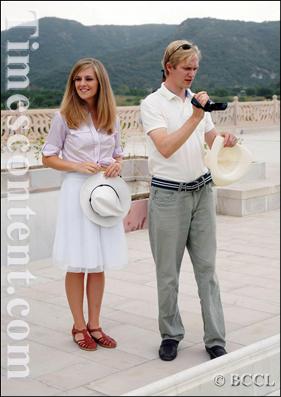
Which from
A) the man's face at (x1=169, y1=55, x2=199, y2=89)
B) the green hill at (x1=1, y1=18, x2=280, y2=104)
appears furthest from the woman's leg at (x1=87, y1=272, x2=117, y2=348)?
the green hill at (x1=1, y1=18, x2=280, y2=104)

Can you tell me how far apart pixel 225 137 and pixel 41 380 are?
1.34 m

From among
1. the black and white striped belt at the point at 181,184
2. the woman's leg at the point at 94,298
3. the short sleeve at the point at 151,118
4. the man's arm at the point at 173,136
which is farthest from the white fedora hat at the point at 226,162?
the woman's leg at the point at 94,298

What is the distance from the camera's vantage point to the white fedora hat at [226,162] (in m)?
1.62

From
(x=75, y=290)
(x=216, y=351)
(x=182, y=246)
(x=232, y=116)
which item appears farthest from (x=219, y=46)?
(x=75, y=290)

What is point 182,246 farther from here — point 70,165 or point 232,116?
point 232,116

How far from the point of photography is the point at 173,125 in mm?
2107

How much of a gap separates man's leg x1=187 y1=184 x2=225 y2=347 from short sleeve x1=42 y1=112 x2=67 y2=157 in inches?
24.9

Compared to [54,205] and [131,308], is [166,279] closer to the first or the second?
[131,308]

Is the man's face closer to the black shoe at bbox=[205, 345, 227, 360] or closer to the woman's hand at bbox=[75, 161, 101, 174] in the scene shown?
the woman's hand at bbox=[75, 161, 101, 174]

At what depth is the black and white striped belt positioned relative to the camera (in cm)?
238

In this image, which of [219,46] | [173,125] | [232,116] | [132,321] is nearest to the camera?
[173,125]

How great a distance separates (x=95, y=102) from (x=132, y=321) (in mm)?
1792

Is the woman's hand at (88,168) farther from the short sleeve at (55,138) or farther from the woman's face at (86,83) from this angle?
the woman's face at (86,83)

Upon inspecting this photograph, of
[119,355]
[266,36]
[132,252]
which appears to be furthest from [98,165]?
[266,36]
